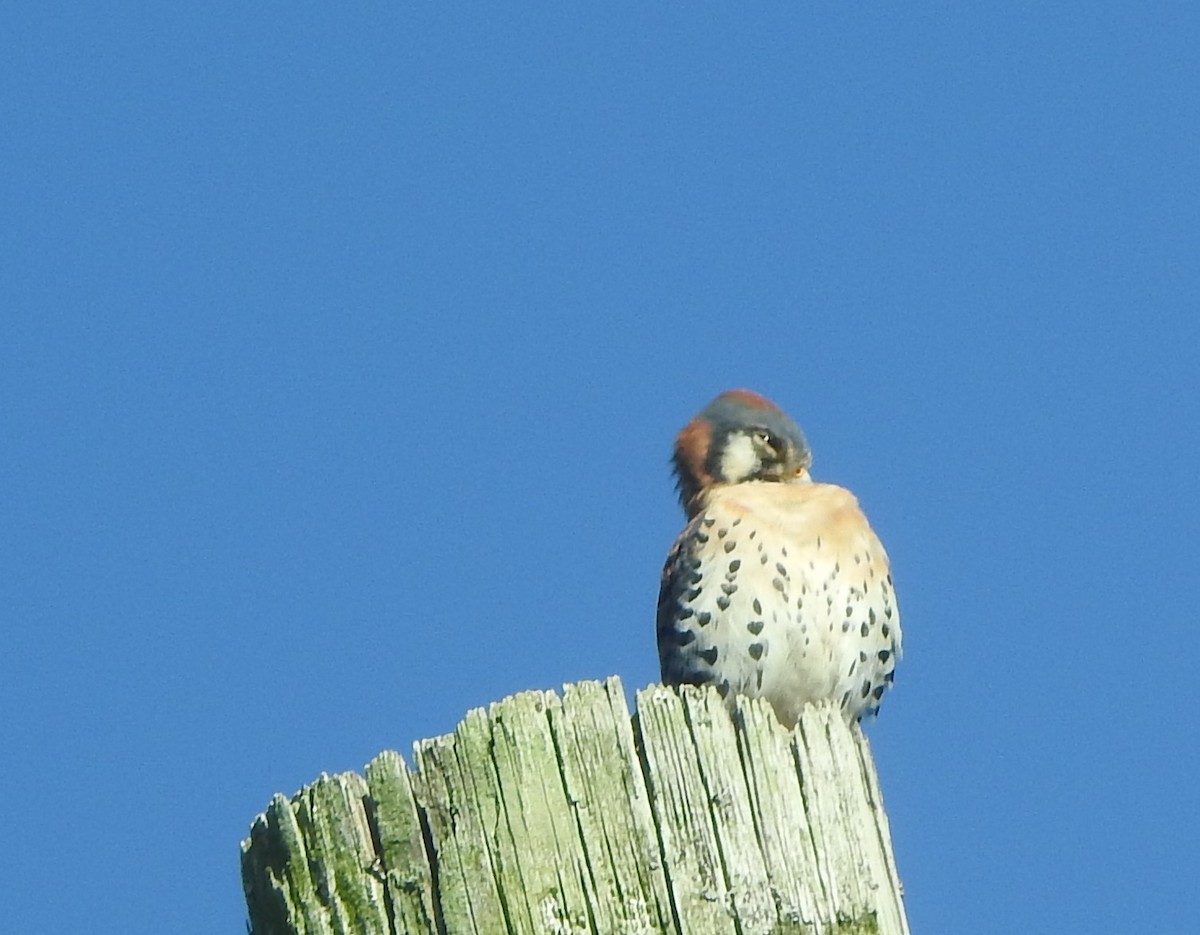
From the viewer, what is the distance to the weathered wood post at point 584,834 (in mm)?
3350

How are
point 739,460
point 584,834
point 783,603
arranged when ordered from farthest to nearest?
point 739,460, point 783,603, point 584,834

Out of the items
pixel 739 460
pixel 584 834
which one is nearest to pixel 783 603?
pixel 739 460

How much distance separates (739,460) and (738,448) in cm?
6

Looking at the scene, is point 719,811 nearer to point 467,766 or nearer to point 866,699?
point 467,766

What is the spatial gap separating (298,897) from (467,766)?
44 centimetres

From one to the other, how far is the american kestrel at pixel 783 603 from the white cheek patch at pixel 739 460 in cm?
33

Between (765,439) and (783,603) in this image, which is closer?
(783,603)

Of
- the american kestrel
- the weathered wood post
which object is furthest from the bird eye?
the weathered wood post

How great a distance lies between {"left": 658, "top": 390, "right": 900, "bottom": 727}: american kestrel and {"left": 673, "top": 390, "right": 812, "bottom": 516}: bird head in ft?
1.16

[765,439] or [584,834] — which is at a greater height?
[765,439]

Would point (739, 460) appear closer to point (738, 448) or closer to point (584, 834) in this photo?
point (738, 448)

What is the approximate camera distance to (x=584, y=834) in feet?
11.1

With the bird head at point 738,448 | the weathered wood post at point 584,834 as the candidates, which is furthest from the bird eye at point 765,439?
the weathered wood post at point 584,834

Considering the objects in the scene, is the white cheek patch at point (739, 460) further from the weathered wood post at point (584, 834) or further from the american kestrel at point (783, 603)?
the weathered wood post at point (584, 834)
